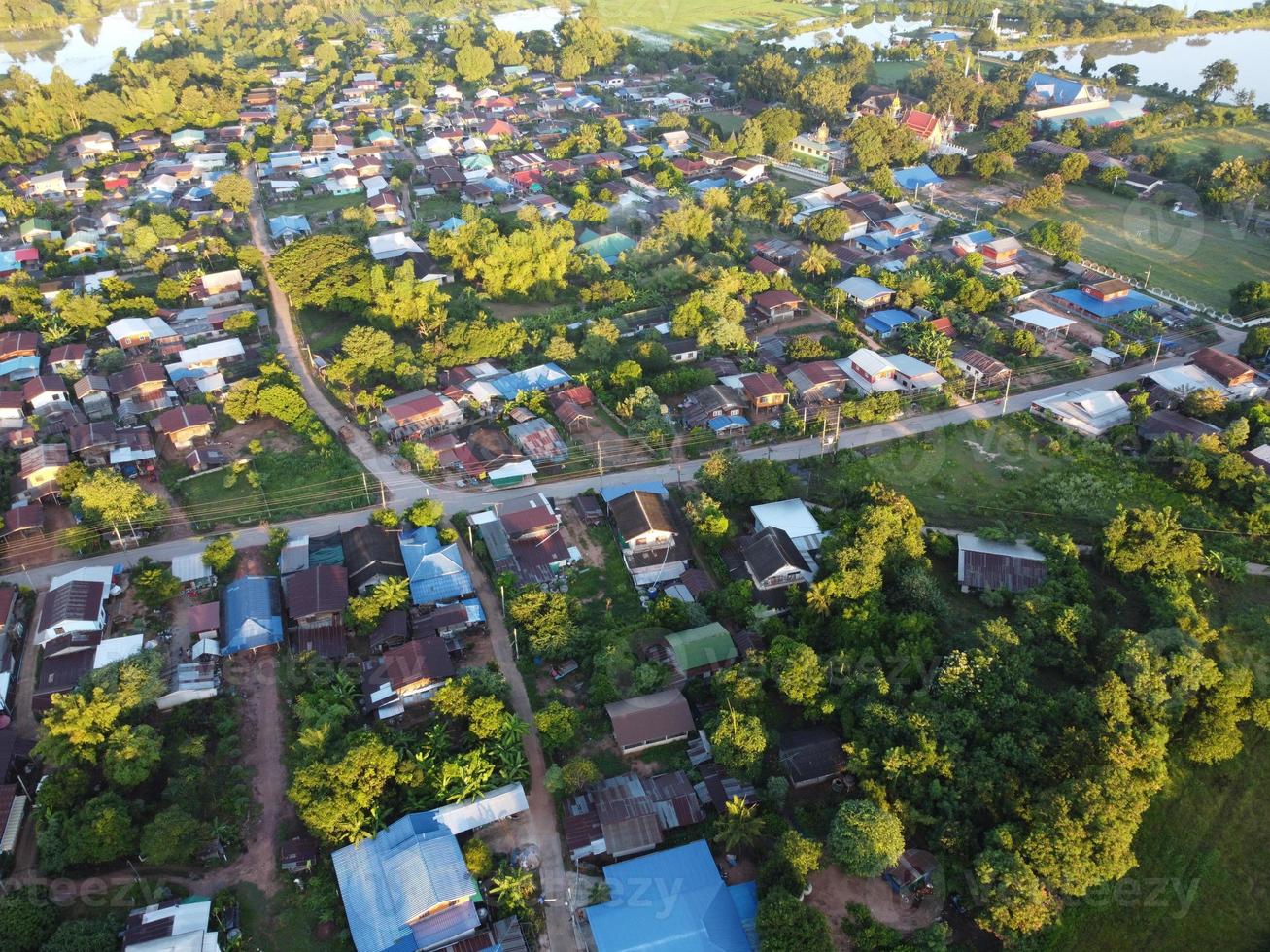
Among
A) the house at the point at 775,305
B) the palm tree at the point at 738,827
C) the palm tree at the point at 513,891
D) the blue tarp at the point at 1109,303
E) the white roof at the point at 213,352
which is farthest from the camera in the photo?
the house at the point at 775,305

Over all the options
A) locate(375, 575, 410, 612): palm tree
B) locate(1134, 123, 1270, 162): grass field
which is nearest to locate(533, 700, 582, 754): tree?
locate(375, 575, 410, 612): palm tree

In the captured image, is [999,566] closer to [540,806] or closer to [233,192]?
[540,806]

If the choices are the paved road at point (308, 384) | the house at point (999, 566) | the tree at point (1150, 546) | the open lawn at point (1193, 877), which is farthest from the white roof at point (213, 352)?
the open lawn at point (1193, 877)

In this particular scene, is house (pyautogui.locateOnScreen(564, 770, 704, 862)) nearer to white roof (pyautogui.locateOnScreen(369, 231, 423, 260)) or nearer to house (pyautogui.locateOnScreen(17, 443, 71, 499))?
house (pyautogui.locateOnScreen(17, 443, 71, 499))

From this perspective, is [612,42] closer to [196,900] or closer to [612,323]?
[612,323]

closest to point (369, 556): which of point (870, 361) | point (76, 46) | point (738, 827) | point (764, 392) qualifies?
point (738, 827)

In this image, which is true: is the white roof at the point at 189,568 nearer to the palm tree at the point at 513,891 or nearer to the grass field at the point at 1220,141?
the palm tree at the point at 513,891

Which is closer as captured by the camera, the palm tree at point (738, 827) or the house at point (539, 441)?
the palm tree at point (738, 827)
